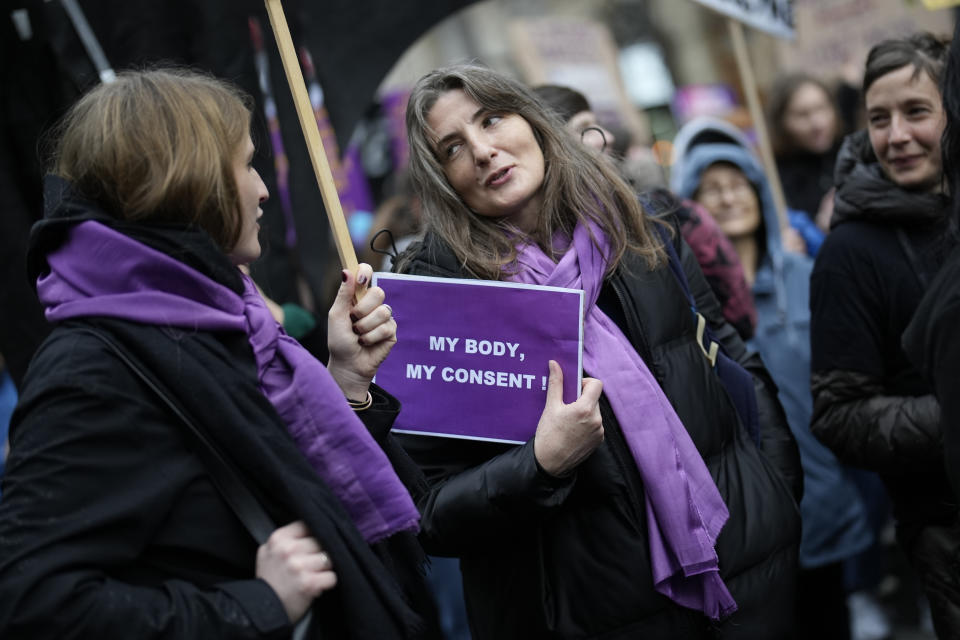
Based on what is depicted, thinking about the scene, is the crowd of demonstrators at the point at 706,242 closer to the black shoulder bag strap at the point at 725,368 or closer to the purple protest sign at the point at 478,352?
the black shoulder bag strap at the point at 725,368

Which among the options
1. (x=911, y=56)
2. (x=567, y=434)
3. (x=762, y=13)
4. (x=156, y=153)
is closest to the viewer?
(x=156, y=153)

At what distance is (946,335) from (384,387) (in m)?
1.15

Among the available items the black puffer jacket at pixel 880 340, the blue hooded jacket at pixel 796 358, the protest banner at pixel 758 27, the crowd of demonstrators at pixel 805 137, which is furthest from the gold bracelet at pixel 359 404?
the crowd of demonstrators at pixel 805 137

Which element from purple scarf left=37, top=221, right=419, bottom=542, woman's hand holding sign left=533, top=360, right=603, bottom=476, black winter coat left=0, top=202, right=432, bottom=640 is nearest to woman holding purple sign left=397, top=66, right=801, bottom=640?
woman's hand holding sign left=533, top=360, right=603, bottom=476

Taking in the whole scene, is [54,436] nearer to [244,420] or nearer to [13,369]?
[244,420]

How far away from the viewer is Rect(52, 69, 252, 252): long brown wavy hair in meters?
1.58

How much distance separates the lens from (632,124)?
8703 millimetres

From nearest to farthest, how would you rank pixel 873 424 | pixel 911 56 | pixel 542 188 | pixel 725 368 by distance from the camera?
pixel 542 188 < pixel 725 368 < pixel 873 424 < pixel 911 56

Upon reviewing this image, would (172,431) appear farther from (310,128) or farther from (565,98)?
(565,98)

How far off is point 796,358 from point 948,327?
86.2 inches

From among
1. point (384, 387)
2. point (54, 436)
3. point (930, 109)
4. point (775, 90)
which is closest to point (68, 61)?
point (384, 387)

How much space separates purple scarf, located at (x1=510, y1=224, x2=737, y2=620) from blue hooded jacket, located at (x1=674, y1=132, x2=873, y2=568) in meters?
1.64

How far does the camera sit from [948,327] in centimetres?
174

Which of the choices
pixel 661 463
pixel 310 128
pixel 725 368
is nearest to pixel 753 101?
pixel 725 368
